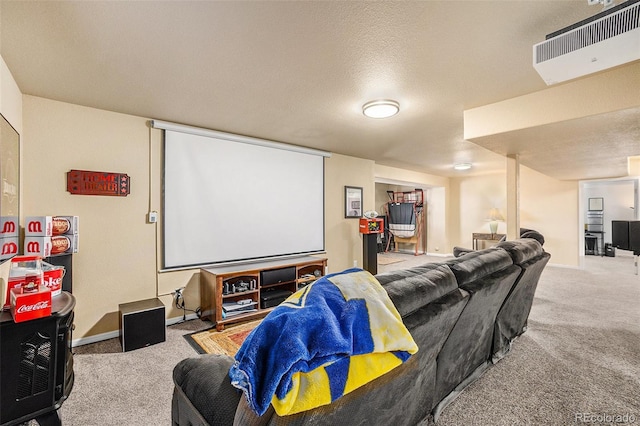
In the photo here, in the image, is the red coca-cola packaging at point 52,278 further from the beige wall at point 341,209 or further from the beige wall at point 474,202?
the beige wall at point 474,202

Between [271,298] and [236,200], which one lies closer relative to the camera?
[271,298]

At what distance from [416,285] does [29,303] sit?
6.40ft

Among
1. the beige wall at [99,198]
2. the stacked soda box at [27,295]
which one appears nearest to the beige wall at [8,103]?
the beige wall at [99,198]

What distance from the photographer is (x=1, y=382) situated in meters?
1.48

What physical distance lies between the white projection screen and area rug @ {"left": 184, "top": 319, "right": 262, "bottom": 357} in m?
0.84

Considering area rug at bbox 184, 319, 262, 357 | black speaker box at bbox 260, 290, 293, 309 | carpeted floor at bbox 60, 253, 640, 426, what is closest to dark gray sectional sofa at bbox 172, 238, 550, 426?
carpeted floor at bbox 60, 253, 640, 426

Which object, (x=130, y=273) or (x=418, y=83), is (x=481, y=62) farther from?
(x=130, y=273)

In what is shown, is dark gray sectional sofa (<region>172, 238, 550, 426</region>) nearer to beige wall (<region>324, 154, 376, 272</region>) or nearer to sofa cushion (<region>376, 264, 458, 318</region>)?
sofa cushion (<region>376, 264, 458, 318</region>)

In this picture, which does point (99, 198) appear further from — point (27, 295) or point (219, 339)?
point (219, 339)

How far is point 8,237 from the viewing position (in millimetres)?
1994

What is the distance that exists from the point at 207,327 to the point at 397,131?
328cm

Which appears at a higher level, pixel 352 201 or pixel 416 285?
pixel 352 201

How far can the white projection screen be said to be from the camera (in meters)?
3.38

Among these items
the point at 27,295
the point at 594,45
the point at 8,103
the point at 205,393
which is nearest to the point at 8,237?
the point at 27,295
